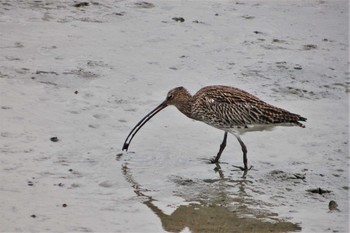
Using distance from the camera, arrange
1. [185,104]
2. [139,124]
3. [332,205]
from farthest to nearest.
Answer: [185,104] < [139,124] < [332,205]

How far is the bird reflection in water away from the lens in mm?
8586

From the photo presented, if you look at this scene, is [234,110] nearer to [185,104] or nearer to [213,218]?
[185,104]

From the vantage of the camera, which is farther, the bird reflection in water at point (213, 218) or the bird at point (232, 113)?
the bird at point (232, 113)

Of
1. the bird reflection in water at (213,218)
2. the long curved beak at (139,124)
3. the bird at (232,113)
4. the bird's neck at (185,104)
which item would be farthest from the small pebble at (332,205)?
the long curved beak at (139,124)

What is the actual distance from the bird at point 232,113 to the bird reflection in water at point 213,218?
0.99 meters

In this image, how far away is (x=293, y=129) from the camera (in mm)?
11250

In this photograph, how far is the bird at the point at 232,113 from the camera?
1017 cm

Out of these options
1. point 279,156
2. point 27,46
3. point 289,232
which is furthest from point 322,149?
point 27,46

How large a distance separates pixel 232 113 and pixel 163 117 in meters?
1.30

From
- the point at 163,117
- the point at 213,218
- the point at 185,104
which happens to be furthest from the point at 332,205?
the point at 163,117

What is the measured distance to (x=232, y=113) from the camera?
10.2 meters

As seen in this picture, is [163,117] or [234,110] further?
[163,117]

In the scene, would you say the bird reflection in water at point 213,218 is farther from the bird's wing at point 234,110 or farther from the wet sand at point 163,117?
the bird's wing at point 234,110

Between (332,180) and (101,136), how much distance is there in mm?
2474
